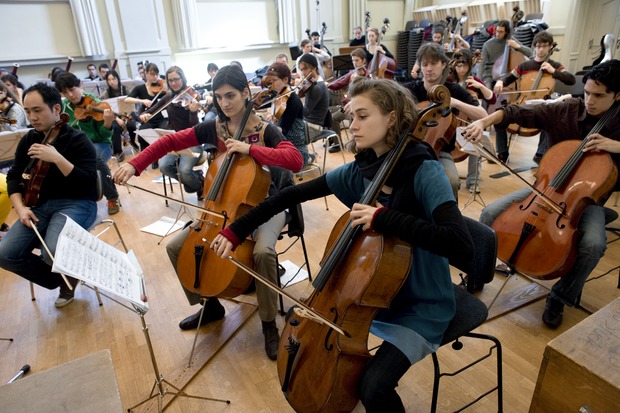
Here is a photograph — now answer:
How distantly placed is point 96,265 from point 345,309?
2.69ft

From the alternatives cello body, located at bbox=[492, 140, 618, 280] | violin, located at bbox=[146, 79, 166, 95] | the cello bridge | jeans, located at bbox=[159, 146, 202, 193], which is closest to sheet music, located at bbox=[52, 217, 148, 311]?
the cello bridge

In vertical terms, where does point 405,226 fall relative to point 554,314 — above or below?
above

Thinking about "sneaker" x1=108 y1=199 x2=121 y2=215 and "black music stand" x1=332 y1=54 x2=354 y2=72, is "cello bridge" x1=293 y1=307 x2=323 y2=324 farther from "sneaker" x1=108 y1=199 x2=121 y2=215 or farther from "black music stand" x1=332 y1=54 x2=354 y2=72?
"black music stand" x1=332 y1=54 x2=354 y2=72

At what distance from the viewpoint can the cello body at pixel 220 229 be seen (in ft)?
5.93

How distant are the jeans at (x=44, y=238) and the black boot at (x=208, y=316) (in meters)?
0.83

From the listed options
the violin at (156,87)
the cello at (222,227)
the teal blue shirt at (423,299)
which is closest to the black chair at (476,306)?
the teal blue shirt at (423,299)

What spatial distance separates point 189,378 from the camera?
1851 millimetres

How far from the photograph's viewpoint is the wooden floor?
5.66 feet

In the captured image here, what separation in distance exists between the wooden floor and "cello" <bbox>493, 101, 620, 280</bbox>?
42 centimetres

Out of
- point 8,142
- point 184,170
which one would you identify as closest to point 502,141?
point 184,170

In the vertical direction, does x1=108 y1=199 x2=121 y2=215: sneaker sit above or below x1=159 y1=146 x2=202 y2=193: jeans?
below

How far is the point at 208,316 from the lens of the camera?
224 cm

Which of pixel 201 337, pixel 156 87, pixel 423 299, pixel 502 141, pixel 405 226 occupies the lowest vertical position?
pixel 201 337

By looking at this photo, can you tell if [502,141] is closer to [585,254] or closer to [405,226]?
[585,254]
